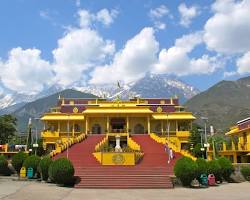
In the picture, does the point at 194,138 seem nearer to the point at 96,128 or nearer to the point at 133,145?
the point at 96,128

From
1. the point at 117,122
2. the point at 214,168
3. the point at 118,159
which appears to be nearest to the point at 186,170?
the point at 214,168

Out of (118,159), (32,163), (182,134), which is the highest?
(182,134)

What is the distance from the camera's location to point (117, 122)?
56.4 m

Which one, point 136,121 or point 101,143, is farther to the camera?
point 136,121

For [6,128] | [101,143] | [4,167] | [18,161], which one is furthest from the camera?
[6,128]

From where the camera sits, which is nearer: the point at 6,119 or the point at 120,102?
the point at 120,102

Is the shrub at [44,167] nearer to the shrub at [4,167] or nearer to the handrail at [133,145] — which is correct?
the shrub at [4,167]

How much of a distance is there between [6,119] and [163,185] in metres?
45.6

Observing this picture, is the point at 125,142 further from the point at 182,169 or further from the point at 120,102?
the point at 182,169

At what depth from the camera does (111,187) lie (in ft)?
86.9

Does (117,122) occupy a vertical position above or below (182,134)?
above

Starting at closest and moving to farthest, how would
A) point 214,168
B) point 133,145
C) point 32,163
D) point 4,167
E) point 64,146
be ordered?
point 214,168 → point 32,163 → point 4,167 → point 64,146 → point 133,145

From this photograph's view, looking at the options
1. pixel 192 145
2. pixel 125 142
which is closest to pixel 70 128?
pixel 125 142

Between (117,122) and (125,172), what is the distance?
26605 millimetres
